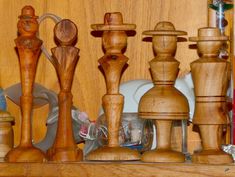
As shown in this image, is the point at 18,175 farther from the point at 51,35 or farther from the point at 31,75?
the point at 51,35

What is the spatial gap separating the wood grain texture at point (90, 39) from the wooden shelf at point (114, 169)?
212 millimetres

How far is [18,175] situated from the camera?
87 cm

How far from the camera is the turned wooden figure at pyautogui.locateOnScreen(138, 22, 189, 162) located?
0.87 meters

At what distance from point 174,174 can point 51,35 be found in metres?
0.36

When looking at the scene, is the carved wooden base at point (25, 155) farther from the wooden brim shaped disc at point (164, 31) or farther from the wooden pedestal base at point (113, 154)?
the wooden brim shaped disc at point (164, 31)

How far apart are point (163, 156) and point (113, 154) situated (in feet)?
0.21

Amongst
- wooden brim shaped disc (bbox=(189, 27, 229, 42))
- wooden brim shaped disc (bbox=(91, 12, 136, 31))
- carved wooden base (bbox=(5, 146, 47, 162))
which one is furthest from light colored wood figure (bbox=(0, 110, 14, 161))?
wooden brim shaped disc (bbox=(189, 27, 229, 42))

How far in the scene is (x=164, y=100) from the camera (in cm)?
87

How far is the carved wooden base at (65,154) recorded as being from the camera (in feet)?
2.93

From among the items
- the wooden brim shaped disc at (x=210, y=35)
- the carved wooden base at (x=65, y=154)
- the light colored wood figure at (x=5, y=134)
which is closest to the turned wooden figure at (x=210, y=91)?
the wooden brim shaped disc at (x=210, y=35)

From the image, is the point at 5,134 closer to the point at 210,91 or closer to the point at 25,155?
the point at 25,155

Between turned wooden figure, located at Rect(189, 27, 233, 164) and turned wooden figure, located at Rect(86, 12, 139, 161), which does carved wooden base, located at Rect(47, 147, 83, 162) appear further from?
turned wooden figure, located at Rect(189, 27, 233, 164)

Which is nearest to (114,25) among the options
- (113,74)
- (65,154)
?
(113,74)

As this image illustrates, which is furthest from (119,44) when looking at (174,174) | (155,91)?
(174,174)
